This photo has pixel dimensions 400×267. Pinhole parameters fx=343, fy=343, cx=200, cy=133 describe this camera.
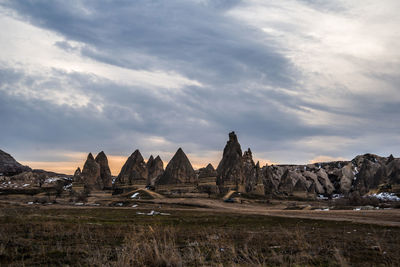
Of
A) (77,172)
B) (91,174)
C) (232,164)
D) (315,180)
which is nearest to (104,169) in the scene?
(91,174)

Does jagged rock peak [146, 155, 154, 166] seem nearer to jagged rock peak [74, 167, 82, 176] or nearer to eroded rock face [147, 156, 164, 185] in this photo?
eroded rock face [147, 156, 164, 185]

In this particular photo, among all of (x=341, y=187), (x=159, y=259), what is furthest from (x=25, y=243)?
(x=341, y=187)

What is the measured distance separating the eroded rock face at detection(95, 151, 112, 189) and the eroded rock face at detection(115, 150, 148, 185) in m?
10.8

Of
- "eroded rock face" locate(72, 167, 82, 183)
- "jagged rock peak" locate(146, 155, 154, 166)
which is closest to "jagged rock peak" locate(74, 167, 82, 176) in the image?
"eroded rock face" locate(72, 167, 82, 183)

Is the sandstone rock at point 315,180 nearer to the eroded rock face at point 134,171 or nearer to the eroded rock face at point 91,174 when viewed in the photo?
the eroded rock face at point 134,171

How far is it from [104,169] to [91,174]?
31.1ft

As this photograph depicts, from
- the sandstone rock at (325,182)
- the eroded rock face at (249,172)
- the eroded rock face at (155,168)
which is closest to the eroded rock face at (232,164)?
the eroded rock face at (249,172)

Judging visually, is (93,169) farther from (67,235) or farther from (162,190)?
(67,235)

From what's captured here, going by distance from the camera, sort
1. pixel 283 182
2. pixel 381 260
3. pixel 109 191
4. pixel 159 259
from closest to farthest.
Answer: pixel 159 259 < pixel 381 260 < pixel 109 191 < pixel 283 182

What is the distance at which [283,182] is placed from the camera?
387ft

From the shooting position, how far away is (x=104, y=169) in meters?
111

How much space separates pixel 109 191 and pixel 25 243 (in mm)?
88037

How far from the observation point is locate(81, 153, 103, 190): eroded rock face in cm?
9969

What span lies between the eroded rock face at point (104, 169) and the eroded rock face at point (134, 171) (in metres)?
10.8
